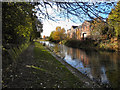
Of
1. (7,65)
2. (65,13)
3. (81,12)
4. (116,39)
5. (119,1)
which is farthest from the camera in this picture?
(116,39)

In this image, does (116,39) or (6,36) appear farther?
(116,39)

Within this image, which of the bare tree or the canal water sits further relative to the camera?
the canal water

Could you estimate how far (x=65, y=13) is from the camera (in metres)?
3.17

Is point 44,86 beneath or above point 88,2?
beneath

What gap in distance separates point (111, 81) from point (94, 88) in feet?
7.36

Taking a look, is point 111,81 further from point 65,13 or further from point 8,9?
point 8,9

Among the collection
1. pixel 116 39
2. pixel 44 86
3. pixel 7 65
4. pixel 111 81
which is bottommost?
pixel 111 81

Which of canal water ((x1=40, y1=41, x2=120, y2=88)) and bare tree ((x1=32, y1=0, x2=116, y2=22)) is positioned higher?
bare tree ((x1=32, y1=0, x2=116, y2=22))

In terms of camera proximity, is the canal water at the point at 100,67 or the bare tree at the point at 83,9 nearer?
the bare tree at the point at 83,9

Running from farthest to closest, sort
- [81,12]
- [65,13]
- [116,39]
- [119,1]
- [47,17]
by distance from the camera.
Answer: [116,39], [47,17], [65,13], [81,12], [119,1]

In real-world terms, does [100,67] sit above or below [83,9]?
below

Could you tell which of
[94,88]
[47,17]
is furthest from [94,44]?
[47,17]

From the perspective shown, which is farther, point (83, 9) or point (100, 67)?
point (100, 67)

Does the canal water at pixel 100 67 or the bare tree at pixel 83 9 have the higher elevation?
the bare tree at pixel 83 9
